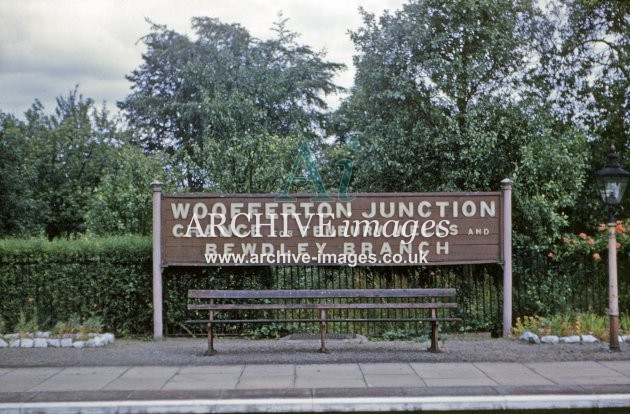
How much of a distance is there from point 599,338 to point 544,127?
19.9ft

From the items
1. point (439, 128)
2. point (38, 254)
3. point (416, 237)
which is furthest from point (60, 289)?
point (439, 128)

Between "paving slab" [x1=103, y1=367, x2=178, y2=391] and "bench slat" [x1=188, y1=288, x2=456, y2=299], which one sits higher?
"bench slat" [x1=188, y1=288, x2=456, y2=299]

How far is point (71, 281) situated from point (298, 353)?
14.5 feet

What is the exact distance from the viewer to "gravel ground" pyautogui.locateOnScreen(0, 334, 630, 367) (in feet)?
29.5

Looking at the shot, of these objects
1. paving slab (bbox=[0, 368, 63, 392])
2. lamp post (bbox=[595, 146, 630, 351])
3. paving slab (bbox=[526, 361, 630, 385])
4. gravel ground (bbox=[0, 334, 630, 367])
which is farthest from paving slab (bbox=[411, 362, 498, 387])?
paving slab (bbox=[0, 368, 63, 392])

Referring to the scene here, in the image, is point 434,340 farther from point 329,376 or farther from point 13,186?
point 13,186

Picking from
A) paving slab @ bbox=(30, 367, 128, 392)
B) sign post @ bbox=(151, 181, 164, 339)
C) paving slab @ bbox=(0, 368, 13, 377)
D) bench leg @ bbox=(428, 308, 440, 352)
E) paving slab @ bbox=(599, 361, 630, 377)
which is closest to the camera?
paving slab @ bbox=(30, 367, 128, 392)

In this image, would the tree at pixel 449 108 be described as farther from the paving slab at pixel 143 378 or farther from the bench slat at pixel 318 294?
the paving slab at pixel 143 378

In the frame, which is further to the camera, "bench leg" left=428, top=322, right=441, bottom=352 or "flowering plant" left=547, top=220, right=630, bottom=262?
"flowering plant" left=547, top=220, right=630, bottom=262

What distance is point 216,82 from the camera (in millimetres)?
31328

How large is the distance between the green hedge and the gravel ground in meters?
0.96

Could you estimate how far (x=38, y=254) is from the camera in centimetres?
1129

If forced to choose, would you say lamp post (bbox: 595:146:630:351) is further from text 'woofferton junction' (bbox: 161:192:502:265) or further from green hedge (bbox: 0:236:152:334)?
green hedge (bbox: 0:236:152:334)

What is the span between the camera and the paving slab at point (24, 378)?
7.57m
